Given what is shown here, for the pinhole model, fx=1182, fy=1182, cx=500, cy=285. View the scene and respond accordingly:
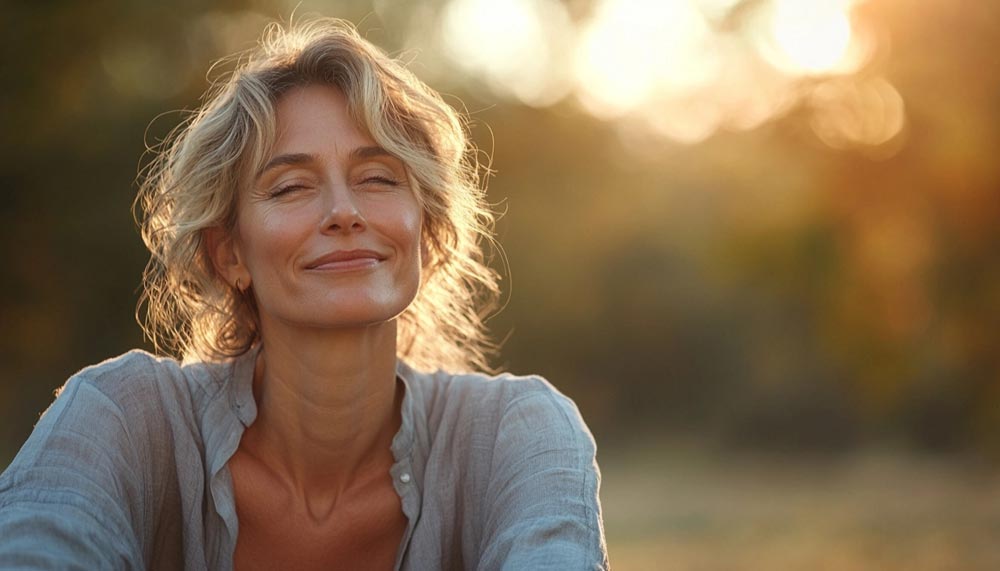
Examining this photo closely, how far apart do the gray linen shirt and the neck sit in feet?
0.26

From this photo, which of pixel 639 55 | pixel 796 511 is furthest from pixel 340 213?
pixel 639 55

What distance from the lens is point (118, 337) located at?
12.9 m

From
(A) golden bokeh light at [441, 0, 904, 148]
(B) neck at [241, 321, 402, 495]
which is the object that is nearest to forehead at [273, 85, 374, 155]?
(B) neck at [241, 321, 402, 495]

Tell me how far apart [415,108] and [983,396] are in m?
11.4

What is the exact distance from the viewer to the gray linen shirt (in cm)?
234

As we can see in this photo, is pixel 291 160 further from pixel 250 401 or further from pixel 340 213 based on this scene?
pixel 250 401

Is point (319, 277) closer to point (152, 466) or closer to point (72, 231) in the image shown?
point (152, 466)

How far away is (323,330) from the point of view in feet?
9.10

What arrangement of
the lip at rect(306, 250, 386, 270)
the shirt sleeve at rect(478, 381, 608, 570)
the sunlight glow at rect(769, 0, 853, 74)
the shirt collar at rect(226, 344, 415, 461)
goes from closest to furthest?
the shirt sleeve at rect(478, 381, 608, 570) → the lip at rect(306, 250, 386, 270) → the shirt collar at rect(226, 344, 415, 461) → the sunlight glow at rect(769, 0, 853, 74)

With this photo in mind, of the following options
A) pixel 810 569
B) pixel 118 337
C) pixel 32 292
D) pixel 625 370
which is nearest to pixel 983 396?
pixel 625 370

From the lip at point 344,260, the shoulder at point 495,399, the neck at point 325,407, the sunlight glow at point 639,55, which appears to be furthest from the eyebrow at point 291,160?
the sunlight glow at point 639,55

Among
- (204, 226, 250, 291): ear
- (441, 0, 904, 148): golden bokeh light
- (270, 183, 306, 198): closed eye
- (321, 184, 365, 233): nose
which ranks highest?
(441, 0, 904, 148): golden bokeh light

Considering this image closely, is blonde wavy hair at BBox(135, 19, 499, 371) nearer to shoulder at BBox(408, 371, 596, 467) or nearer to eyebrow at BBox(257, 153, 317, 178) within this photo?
eyebrow at BBox(257, 153, 317, 178)

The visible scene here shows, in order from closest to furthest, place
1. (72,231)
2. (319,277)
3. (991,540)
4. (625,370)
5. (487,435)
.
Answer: (319,277)
(487,435)
(991,540)
(72,231)
(625,370)
